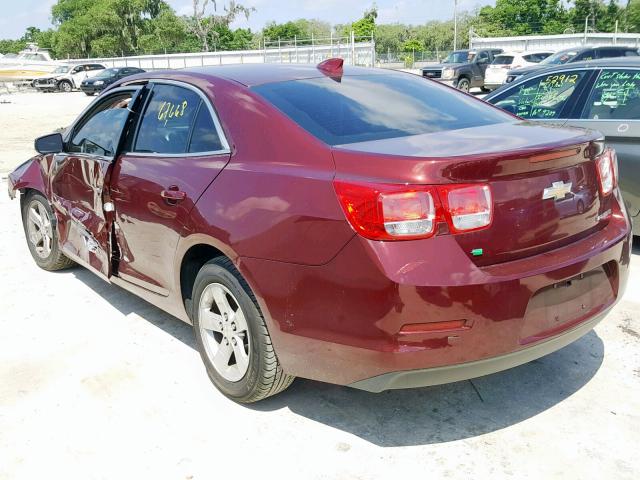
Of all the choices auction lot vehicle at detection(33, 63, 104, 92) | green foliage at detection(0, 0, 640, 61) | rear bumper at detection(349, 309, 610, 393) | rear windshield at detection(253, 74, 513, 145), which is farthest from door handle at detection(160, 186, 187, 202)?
green foliage at detection(0, 0, 640, 61)

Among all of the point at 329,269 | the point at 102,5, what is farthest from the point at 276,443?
the point at 102,5

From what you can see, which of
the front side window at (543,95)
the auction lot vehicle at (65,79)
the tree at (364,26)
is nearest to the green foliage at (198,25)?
the tree at (364,26)

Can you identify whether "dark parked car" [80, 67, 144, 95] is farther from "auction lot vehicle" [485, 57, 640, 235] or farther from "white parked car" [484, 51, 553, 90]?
"auction lot vehicle" [485, 57, 640, 235]

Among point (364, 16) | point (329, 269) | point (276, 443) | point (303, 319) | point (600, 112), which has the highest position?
point (364, 16)

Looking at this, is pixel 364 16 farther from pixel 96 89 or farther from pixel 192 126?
pixel 192 126

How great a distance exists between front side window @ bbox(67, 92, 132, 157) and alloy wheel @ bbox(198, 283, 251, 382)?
4.32 feet

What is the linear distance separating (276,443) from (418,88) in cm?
215

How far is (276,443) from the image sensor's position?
288 centimetres

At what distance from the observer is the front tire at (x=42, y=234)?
5.10 meters

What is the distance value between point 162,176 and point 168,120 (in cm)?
41

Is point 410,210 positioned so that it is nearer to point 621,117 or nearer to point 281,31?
point 621,117

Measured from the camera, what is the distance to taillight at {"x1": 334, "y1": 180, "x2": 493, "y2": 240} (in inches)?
94.7

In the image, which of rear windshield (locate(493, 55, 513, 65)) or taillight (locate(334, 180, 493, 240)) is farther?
A: rear windshield (locate(493, 55, 513, 65))

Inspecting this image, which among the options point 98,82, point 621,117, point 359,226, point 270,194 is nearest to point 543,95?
point 621,117
